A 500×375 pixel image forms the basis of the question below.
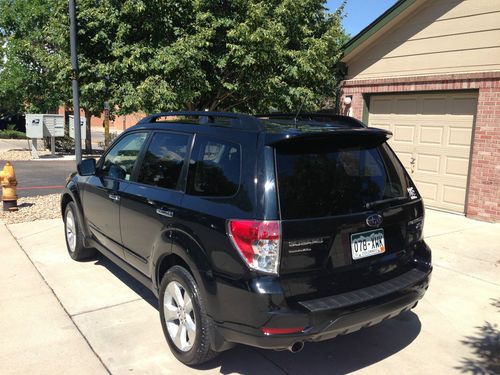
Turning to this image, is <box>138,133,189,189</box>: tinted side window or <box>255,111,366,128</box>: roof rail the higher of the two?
<box>255,111,366,128</box>: roof rail

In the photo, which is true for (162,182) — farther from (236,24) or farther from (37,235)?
(236,24)

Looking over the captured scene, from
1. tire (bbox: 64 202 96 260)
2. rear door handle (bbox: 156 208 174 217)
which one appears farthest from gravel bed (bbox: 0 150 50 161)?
rear door handle (bbox: 156 208 174 217)

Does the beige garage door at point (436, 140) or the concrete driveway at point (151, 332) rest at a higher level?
the beige garage door at point (436, 140)

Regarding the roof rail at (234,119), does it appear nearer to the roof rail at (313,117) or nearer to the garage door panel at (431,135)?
the roof rail at (313,117)

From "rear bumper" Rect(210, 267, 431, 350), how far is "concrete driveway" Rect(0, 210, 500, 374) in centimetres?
56

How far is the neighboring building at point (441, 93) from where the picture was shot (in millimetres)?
7898

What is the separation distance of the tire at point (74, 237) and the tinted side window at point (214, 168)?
255cm

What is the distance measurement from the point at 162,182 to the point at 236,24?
7.14m

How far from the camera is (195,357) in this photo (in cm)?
314

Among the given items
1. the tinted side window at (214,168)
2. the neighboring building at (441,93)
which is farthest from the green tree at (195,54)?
the tinted side window at (214,168)

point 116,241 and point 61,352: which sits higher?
point 116,241

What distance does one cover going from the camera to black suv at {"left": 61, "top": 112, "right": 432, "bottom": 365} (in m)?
2.72

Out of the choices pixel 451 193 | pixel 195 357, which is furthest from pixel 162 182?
pixel 451 193

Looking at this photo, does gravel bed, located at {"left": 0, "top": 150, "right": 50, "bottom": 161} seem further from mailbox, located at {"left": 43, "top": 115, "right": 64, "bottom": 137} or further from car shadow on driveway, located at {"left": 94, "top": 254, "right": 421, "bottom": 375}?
car shadow on driveway, located at {"left": 94, "top": 254, "right": 421, "bottom": 375}
